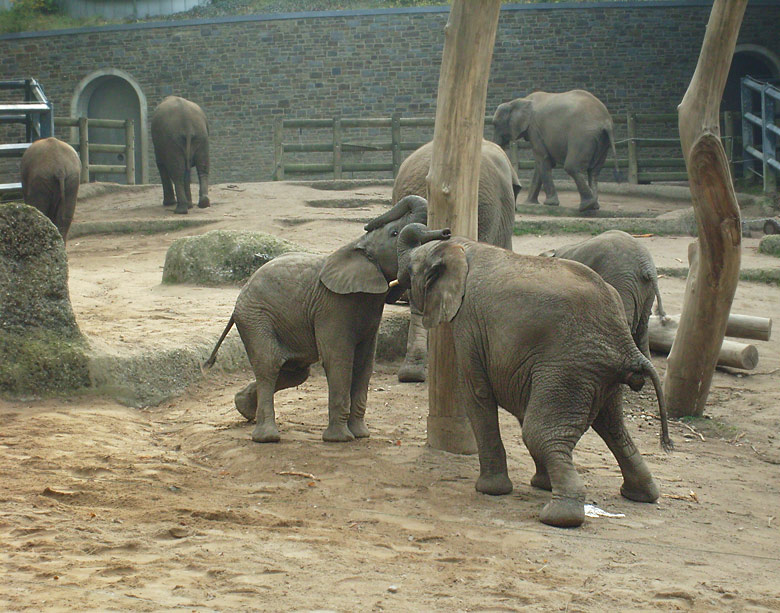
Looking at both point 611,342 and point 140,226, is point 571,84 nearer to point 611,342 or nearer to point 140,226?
point 140,226

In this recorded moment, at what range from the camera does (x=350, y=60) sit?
3052 centimetres

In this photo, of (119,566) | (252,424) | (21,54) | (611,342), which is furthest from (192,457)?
(21,54)

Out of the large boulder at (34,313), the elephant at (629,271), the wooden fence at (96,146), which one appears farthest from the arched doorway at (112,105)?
the elephant at (629,271)

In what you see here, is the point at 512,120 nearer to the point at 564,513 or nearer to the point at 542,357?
the point at 542,357

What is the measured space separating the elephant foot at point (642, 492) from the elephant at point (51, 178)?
989 centimetres

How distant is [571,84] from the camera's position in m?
→ 29.6

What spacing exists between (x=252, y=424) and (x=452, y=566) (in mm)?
2764

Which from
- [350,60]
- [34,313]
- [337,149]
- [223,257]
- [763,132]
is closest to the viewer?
[34,313]

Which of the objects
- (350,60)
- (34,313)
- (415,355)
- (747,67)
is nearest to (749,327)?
(415,355)

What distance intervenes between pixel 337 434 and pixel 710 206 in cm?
310

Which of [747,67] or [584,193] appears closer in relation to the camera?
[584,193]

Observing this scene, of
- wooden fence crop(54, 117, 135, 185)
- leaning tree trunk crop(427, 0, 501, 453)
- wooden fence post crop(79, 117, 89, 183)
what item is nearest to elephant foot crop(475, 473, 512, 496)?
leaning tree trunk crop(427, 0, 501, 453)

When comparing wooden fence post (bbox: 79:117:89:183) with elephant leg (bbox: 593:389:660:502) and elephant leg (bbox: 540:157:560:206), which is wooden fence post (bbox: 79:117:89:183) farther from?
elephant leg (bbox: 593:389:660:502)

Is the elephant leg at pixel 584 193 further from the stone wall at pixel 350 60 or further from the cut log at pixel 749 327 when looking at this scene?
the stone wall at pixel 350 60
